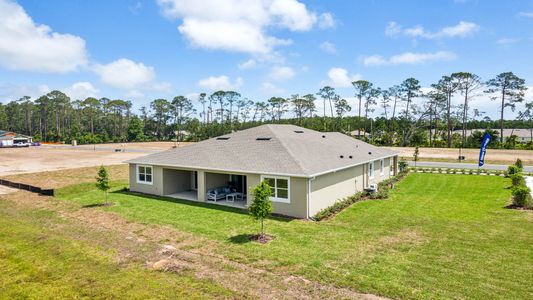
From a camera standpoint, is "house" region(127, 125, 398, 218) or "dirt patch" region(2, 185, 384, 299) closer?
"dirt patch" region(2, 185, 384, 299)

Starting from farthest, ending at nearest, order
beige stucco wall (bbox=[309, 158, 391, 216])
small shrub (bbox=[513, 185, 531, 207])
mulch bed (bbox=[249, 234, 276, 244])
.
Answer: small shrub (bbox=[513, 185, 531, 207])
beige stucco wall (bbox=[309, 158, 391, 216])
mulch bed (bbox=[249, 234, 276, 244])

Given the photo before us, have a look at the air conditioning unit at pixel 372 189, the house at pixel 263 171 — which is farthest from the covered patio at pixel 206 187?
the air conditioning unit at pixel 372 189

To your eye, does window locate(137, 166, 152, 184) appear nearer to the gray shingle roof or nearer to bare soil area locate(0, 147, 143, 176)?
the gray shingle roof

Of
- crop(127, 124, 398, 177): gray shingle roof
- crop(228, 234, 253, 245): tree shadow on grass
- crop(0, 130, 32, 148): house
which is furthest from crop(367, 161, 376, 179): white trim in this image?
crop(0, 130, 32, 148): house

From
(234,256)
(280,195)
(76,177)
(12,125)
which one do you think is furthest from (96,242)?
(12,125)

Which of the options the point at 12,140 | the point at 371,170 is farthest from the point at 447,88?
the point at 12,140

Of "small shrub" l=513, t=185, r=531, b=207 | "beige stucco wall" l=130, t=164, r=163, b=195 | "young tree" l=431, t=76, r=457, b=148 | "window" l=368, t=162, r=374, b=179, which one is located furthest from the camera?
"young tree" l=431, t=76, r=457, b=148
